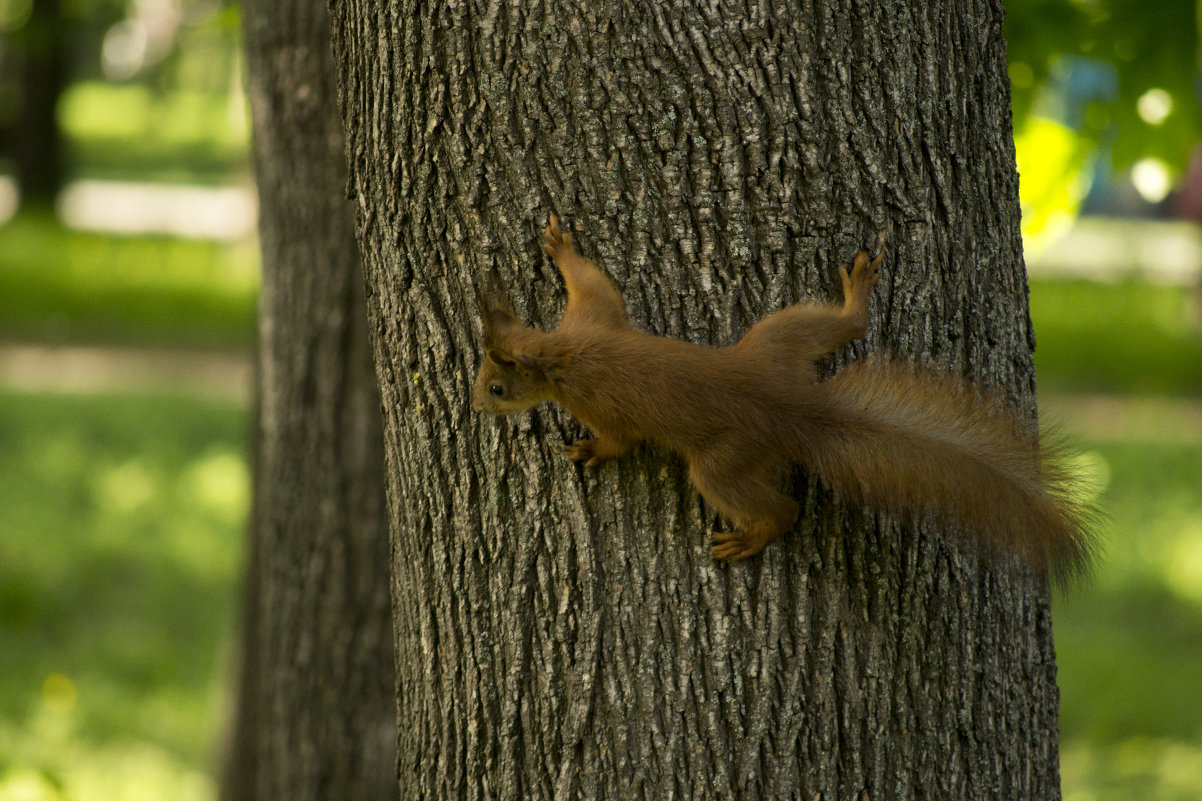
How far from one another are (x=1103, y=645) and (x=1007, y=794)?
452cm

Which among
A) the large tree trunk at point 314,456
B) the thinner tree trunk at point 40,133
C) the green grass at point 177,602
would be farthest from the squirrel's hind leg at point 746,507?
the thinner tree trunk at point 40,133

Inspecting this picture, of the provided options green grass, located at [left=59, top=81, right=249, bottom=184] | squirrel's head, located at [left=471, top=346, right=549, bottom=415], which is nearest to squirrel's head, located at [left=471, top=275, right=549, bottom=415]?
squirrel's head, located at [left=471, top=346, right=549, bottom=415]

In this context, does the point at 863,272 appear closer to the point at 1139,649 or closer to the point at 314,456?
the point at 314,456

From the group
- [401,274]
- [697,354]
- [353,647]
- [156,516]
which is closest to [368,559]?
[353,647]

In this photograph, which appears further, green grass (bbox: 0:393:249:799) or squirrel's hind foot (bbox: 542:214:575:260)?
green grass (bbox: 0:393:249:799)

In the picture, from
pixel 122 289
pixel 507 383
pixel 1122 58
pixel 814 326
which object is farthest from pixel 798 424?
pixel 122 289

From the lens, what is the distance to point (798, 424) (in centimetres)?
183

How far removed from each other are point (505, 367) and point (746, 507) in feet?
1.44

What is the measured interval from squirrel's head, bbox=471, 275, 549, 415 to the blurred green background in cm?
98

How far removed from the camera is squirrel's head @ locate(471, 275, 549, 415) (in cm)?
183

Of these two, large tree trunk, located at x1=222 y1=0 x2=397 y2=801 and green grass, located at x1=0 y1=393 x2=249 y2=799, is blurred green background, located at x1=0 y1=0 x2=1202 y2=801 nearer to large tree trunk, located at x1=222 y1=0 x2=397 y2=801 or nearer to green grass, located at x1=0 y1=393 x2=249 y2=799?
green grass, located at x1=0 y1=393 x2=249 y2=799

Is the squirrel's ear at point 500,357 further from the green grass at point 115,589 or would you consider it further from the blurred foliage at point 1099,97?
the blurred foliage at point 1099,97

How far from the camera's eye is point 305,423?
3391 millimetres

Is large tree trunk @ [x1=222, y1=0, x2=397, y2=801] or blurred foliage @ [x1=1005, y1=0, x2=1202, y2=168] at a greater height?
blurred foliage @ [x1=1005, y1=0, x2=1202, y2=168]
